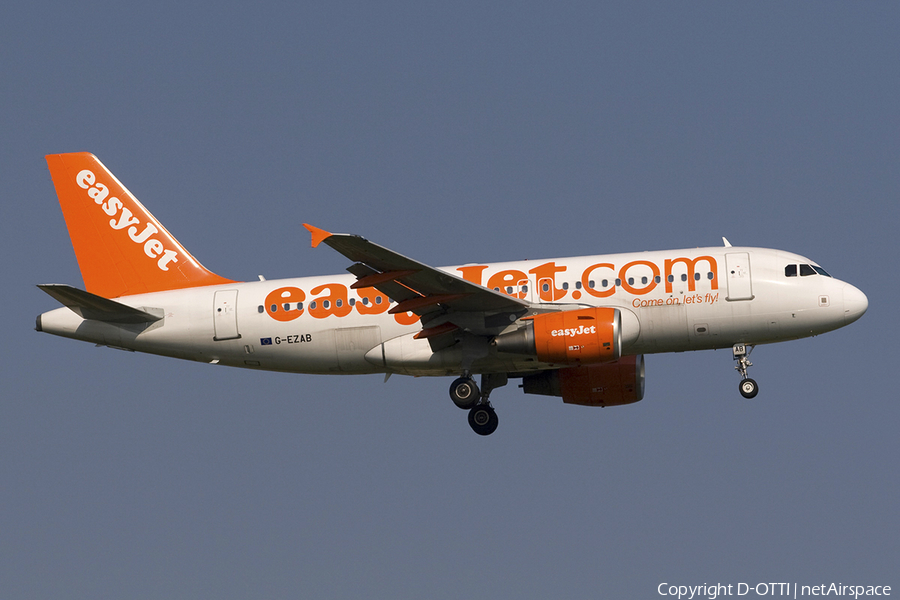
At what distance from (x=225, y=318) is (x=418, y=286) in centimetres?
710

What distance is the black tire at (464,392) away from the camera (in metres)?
35.1

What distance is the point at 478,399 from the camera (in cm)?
3550

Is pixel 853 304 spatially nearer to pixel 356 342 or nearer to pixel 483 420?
pixel 483 420

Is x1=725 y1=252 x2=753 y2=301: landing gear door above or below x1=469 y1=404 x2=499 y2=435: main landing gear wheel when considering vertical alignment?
above

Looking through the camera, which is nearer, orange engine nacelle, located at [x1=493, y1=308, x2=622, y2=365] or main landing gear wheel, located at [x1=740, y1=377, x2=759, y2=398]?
orange engine nacelle, located at [x1=493, y1=308, x2=622, y2=365]

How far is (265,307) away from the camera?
119ft

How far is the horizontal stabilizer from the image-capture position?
1374 inches

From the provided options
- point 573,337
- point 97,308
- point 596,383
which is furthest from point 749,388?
point 97,308

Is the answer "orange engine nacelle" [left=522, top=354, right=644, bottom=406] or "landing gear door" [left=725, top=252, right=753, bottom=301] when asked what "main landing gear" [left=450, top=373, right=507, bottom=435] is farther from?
"landing gear door" [left=725, top=252, right=753, bottom=301]

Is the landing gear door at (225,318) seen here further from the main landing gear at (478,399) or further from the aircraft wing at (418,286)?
the main landing gear at (478,399)

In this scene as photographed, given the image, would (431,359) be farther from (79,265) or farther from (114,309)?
(79,265)

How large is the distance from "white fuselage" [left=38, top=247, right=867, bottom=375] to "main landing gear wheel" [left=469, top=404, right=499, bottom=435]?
153cm

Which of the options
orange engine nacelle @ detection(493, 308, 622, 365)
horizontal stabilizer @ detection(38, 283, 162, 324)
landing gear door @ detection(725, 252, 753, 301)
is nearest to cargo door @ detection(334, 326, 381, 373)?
orange engine nacelle @ detection(493, 308, 622, 365)

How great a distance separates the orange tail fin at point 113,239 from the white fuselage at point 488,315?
1.21m
